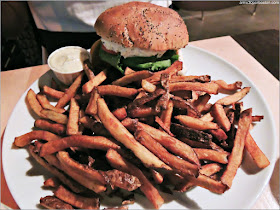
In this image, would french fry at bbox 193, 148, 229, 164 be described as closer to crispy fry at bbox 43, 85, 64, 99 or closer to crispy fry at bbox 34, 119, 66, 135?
crispy fry at bbox 34, 119, 66, 135

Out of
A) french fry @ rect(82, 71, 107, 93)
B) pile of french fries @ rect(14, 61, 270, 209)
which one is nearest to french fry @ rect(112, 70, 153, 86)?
pile of french fries @ rect(14, 61, 270, 209)

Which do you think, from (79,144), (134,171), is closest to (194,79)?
(134,171)

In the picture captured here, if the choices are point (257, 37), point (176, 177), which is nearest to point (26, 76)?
point (176, 177)

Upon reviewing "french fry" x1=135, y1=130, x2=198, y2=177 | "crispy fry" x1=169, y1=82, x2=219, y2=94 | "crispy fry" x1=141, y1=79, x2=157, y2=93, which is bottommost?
Answer: "french fry" x1=135, y1=130, x2=198, y2=177

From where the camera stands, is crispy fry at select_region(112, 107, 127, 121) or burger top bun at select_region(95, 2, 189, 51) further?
burger top bun at select_region(95, 2, 189, 51)

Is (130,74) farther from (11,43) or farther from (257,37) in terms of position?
(11,43)

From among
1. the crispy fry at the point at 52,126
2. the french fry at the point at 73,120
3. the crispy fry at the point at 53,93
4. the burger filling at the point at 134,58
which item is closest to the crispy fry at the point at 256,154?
the burger filling at the point at 134,58
